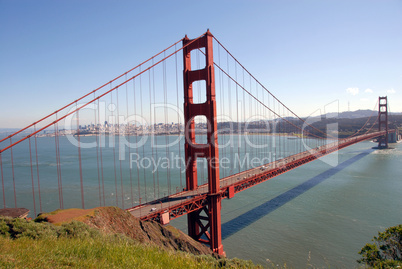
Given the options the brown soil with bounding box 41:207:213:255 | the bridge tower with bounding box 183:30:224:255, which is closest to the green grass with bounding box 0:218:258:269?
the brown soil with bounding box 41:207:213:255

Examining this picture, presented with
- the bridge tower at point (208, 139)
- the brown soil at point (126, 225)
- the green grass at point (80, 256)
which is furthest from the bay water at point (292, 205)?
the green grass at point (80, 256)

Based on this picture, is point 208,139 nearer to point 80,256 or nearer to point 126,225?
point 126,225

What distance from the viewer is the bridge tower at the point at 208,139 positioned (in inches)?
451

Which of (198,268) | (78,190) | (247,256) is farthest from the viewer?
(78,190)

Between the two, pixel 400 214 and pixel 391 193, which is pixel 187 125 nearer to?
pixel 400 214

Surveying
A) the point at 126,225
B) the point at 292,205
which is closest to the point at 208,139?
the point at 126,225

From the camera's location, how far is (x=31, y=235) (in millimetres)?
5277

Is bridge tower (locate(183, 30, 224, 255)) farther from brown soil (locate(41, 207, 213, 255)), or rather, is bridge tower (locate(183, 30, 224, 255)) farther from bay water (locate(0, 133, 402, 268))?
bay water (locate(0, 133, 402, 268))

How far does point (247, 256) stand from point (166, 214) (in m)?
4.57

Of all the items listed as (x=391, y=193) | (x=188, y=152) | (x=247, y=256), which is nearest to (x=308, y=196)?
(x=391, y=193)

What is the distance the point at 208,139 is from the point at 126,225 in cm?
→ 502

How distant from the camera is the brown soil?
7629mm

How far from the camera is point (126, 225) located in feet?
27.8

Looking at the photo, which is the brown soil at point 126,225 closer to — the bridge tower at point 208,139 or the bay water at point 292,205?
the bridge tower at point 208,139
